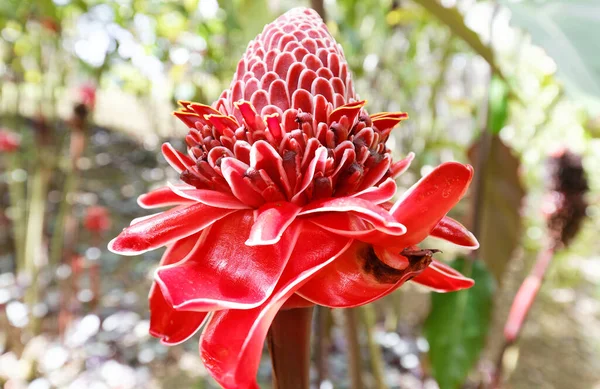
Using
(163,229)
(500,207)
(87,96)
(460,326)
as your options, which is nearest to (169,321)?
(163,229)

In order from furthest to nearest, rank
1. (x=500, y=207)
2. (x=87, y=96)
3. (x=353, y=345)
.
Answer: (x=87, y=96)
(x=500, y=207)
(x=353, y=345)

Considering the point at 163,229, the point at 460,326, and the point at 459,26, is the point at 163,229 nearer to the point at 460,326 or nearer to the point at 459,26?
the point at 459,26

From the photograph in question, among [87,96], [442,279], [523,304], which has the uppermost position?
[442,279]

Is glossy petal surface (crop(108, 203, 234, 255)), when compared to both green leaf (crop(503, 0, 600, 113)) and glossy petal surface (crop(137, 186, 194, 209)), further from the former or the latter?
green leaf (crop(503, 0, 600, 113))

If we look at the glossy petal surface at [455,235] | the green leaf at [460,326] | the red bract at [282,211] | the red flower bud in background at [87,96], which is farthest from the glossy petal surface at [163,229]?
the red flower bud in background at [87,96]

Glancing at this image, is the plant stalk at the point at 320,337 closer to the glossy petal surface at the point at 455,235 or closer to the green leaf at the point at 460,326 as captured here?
the green leaf at the point at 460,326

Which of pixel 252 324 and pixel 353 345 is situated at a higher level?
pixel 252 324

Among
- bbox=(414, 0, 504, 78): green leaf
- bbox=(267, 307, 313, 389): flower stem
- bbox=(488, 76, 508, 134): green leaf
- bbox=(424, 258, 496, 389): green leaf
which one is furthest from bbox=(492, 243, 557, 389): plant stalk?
bbox=(267, 307, 313, 389): flower stem
